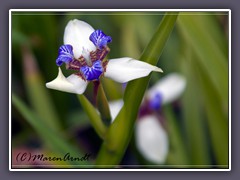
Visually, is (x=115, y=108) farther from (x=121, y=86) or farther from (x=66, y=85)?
(x=121, y=86)

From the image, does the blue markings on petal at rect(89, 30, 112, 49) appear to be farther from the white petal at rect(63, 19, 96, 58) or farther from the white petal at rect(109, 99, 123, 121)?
the white petal at rect(109, 99, 123, 121)

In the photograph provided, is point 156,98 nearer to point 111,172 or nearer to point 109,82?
point 109,82

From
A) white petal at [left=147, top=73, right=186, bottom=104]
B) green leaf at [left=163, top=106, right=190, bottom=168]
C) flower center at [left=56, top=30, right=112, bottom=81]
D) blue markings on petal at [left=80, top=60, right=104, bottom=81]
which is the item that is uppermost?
flower center at [left=56, top=30, right=112, bottom=81]

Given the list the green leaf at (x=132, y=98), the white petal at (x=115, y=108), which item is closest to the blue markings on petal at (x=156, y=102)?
the white petal at (x=115, y=108)

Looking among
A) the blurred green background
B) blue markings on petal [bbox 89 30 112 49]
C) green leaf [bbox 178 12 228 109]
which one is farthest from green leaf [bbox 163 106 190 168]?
blue markings on petal [bbox 89 30 112 49]

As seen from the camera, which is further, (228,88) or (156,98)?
(156,98)
